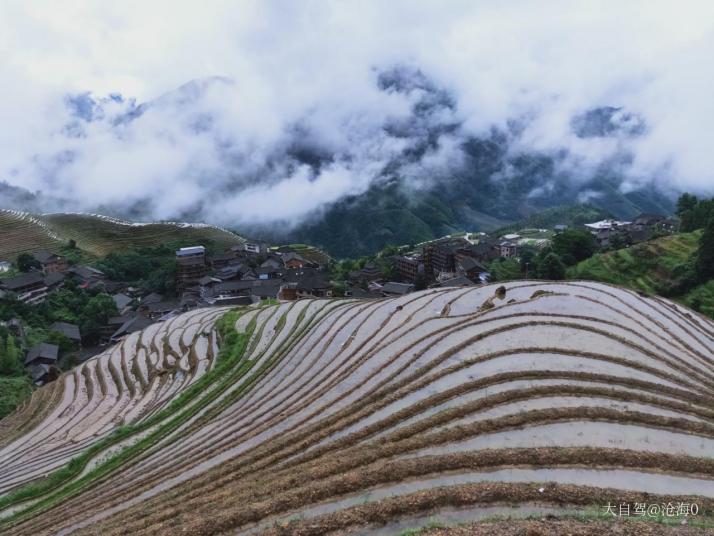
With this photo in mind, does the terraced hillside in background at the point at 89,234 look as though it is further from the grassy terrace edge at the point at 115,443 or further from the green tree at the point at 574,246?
the grassy terrace edge at the point at 115,443

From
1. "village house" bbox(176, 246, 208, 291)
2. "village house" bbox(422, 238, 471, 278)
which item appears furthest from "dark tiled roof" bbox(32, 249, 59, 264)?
"village house" bbox(422, 238, 471, 278)

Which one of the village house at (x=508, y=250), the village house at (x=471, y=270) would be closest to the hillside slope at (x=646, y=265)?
the village house at (x=471, y=270)

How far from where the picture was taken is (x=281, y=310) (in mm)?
33125

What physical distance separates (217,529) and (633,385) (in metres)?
11.4

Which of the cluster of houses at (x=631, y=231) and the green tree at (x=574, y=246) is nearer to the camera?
the green tree at (x=574, y=246)

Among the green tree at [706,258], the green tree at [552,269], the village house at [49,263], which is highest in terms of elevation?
the village house at [49,263]

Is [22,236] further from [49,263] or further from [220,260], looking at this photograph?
[220,260]

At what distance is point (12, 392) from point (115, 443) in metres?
24.5

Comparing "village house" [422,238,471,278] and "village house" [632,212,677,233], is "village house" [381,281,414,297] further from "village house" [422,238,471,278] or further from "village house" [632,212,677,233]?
"village house" [632,212,677,233]

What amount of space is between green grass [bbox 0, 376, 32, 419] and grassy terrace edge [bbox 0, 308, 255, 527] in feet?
67.0

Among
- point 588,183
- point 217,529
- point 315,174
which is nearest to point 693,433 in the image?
point 217,529

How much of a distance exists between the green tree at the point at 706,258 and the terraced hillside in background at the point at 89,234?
261 ft

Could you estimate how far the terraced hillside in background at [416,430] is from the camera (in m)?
8.23

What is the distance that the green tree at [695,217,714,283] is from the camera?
36.8 meters
